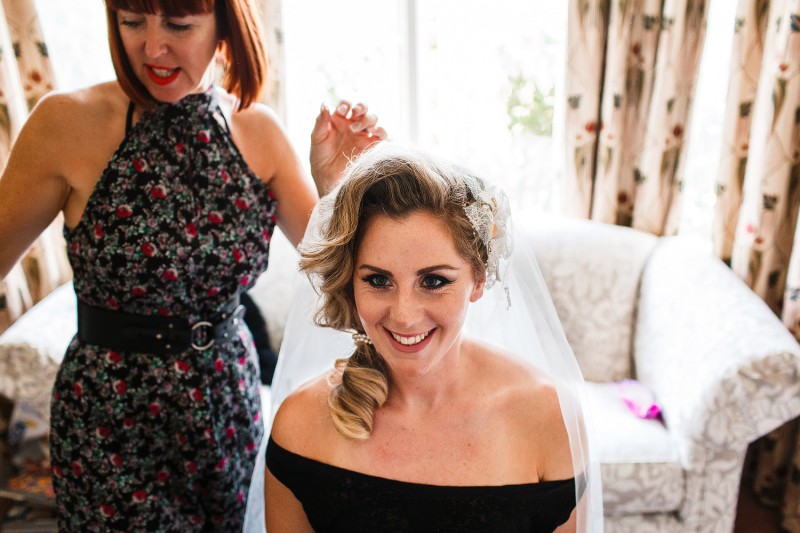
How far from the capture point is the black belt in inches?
55.6

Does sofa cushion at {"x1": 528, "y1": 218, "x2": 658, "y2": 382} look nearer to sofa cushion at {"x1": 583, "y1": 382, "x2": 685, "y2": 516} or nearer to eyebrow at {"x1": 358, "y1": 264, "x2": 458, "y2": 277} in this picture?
sofa cushion at {"x1": 583, "y1": 382, "x2": 685, "y2": 516}

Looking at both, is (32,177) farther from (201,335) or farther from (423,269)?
(423,269)

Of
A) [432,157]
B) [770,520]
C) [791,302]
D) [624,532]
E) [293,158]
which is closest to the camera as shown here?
[432,157]

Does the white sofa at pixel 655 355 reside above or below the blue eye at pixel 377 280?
below

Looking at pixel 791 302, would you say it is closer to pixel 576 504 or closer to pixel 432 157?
pixel 576 504

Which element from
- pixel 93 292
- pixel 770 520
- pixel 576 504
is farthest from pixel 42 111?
pixel 770 520

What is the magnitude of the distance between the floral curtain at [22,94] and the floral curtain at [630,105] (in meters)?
2.21

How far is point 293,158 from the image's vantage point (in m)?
1.60

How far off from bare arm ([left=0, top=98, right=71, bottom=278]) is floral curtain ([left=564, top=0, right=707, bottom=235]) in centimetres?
222

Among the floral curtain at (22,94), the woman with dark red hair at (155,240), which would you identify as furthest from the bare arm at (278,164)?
the floral curtain at (22,94)

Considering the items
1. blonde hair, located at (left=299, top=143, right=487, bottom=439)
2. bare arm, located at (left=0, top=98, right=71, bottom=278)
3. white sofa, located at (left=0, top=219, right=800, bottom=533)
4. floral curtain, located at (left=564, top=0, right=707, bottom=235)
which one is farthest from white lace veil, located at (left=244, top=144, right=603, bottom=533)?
floral curtain, located at (left=564, top=0, right=707, bottom=235)

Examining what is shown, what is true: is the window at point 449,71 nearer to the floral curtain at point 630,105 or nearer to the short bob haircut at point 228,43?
the floral curtain at point 630,105

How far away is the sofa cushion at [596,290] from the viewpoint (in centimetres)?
281

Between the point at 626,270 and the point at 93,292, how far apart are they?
2134mm
